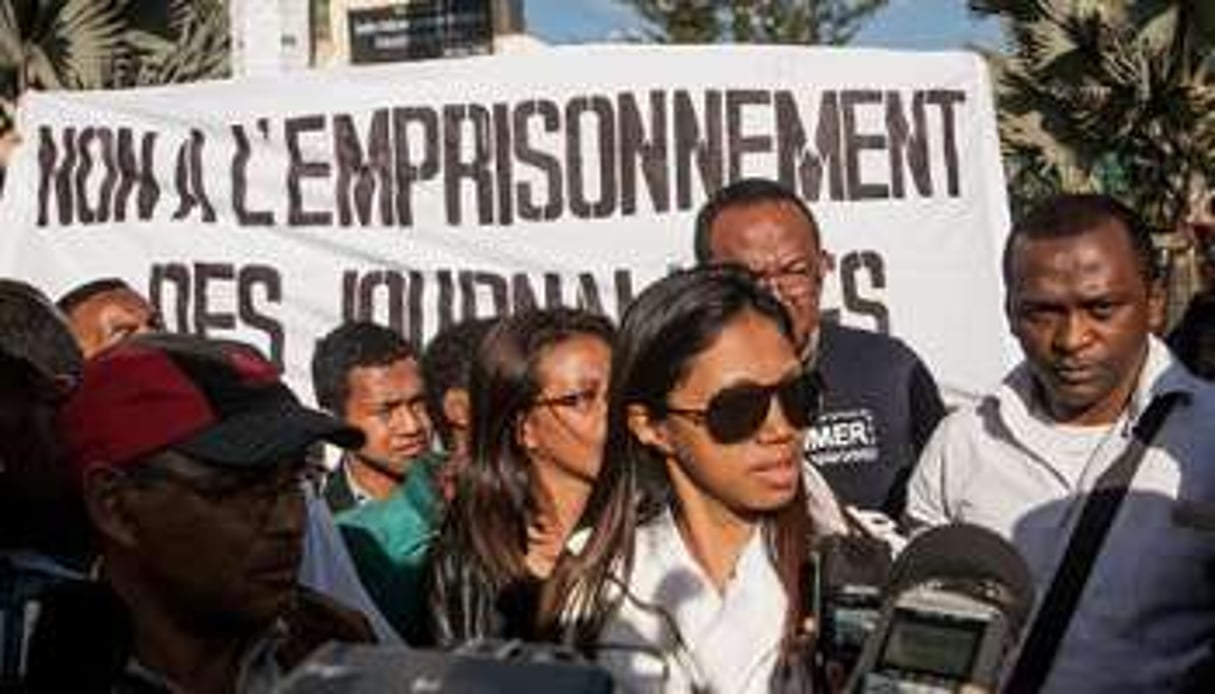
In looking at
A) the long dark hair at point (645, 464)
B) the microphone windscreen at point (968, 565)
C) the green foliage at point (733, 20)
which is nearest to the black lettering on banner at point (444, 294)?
the long dark hair at point (645, 464)

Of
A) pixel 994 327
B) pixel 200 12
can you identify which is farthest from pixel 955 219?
pixel 200 12

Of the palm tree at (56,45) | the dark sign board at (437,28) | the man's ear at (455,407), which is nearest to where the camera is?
the man's ear at (455,407)

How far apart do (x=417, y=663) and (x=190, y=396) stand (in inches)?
33.7

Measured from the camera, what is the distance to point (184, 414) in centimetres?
220

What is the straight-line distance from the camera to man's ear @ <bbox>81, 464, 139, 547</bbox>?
2.23 metres

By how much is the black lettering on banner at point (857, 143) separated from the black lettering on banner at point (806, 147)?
2 centimetres

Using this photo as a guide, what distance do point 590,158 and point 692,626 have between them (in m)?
3.31

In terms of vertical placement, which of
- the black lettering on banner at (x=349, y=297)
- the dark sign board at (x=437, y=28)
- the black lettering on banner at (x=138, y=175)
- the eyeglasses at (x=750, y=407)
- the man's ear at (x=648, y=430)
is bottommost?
the black lettering on banner at (x=349, y=297)

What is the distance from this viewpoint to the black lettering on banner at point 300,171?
592 centimetres

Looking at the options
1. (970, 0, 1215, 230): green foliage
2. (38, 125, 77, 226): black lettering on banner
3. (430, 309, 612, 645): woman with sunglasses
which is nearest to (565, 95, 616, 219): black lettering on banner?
(38, 125, 77, 226): black lettering on banner

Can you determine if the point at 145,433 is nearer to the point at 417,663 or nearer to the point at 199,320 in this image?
the point at 417,663

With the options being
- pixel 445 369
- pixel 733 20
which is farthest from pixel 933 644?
pixel 733 20

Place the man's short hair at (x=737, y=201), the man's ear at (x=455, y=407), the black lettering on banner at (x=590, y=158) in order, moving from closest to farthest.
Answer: the man's short hair at (x=737, y=201), the man's ear at (x=455, y=407), the black lettering on banner at (x=590, y=158)

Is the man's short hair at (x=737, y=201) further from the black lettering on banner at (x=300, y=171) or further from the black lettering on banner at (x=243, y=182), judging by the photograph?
the black lettering on banner at (x=243, y=182)
